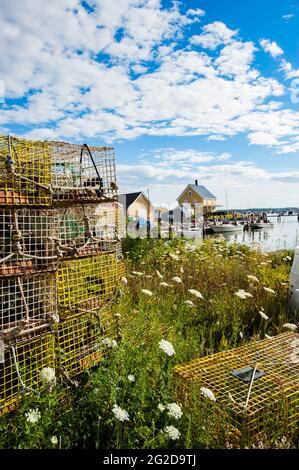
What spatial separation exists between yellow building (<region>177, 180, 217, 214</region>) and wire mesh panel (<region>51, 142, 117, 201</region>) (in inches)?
1798

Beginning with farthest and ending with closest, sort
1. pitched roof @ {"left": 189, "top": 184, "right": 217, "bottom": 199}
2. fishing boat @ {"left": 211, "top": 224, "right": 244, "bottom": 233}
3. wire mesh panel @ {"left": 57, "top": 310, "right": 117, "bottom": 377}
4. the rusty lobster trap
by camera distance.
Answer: pitched roof @ {"left": 189, "top": 184, "right": 217, "bottom": 199}, fishing boat @ {"left": 211, "top": 224, "right": 244, "bottom": 233}, wire mesh panel @ {"left": 57, "top": 310, "right": 117, "bottom": 377}, the rusty lobster trap

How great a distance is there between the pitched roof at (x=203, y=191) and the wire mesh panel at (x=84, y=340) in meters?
47.5

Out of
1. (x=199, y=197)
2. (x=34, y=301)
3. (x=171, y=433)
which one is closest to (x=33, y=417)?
(x=171, y=433)

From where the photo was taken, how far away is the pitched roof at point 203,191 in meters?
50.2

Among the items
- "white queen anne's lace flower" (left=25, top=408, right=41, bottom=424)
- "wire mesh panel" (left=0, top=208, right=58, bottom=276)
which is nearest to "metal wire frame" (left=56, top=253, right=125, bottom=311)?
"wire mesh panel" (left=0, top=208, right=58, bottom=276)

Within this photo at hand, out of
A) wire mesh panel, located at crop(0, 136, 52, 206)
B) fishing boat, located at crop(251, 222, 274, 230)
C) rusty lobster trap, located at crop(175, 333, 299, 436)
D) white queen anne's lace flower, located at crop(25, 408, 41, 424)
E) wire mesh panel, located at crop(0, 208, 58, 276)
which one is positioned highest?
wire mesh panel, located at crop(0, 136, 52, 206)

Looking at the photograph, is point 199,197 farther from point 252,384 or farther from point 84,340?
point 252,384

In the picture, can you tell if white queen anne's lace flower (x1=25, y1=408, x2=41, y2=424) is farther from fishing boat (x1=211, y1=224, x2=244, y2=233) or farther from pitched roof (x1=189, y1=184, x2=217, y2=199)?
pitched roof (x1=189, y1=184, x2=217, y2=199)

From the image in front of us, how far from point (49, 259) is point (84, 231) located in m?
0.62

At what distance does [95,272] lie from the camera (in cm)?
348

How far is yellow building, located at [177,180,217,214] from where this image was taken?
49781 mm

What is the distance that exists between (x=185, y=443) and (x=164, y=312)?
2.43 m

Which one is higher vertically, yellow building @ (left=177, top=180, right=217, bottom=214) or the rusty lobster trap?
yellow building @ (left=177, top=180, right=217, bottom=214)
